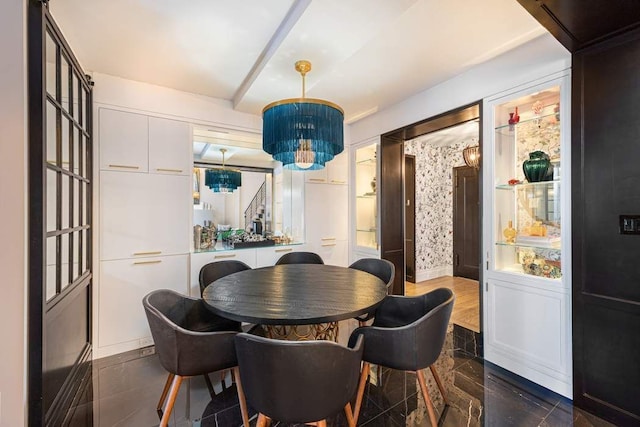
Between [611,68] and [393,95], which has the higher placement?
[393,95]

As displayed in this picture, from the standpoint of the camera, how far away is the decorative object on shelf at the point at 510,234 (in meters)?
2.30

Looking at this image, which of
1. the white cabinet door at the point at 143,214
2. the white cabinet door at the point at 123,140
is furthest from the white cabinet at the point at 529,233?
the white cabinet door at the point at 123,140

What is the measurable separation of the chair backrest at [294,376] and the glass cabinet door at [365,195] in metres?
2.70

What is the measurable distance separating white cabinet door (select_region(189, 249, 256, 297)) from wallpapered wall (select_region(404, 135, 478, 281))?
3.13 metres

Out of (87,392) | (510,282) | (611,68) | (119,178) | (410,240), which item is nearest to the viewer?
(611,68)

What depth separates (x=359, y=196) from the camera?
3.98 m

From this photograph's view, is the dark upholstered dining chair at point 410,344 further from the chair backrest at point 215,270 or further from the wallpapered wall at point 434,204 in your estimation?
the wallpapered wall at point 434,204

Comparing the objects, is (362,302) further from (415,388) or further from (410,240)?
(410,240)

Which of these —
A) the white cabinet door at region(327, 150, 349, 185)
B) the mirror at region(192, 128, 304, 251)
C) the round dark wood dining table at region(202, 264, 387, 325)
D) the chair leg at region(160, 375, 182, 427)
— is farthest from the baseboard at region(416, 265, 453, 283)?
the chair leg at region(160, 375, 182, 427)

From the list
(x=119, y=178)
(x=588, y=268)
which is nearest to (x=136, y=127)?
(x=119, y=178)

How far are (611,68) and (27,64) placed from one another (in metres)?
3.22

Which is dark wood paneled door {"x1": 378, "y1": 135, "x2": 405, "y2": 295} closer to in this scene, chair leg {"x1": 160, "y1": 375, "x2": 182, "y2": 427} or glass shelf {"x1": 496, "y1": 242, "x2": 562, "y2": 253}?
glass shelf {"x1": 496, "y1": 242, "x2": 562, "y2": 253}

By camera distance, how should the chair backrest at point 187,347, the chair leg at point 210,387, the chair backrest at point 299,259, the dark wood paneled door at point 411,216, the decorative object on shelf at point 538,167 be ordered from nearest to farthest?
the chair backrest at point 187,347 < the chair leg at point 210,387 < the decorative object on shelf at point 538,167 < the chair backrest at point 299,259 < the dark wood paneled door at point 411,216

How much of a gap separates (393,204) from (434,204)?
2093mm
